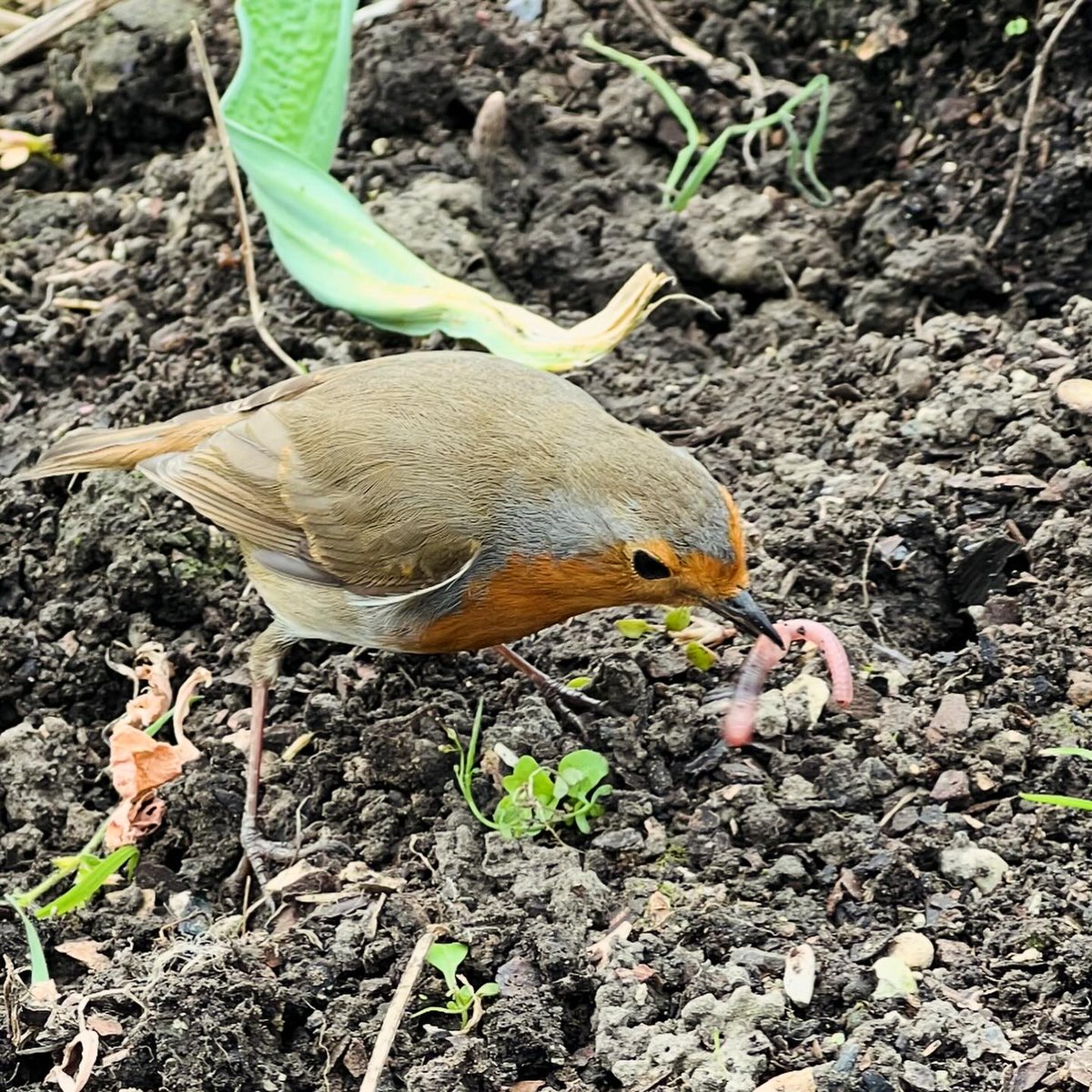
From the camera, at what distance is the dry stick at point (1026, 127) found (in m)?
4.98

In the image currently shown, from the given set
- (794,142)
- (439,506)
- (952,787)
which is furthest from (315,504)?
(794,142)

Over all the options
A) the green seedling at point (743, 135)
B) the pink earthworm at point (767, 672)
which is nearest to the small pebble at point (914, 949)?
the pink earthworm at point (767, 672)

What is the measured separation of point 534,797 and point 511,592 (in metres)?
0.49

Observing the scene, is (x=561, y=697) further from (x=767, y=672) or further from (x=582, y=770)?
(x=767, y=672)

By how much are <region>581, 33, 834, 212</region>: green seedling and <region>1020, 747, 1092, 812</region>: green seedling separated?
237cm

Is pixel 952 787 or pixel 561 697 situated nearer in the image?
pixel 952 787

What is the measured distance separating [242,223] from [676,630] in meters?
2.10

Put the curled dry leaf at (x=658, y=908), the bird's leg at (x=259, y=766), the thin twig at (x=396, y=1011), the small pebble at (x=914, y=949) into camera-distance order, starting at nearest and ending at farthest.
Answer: the thin twig at (x=396, y=1011) < the small pebble at (x=914, y=949) < the curled dry leaf at (x=658, y=908) < the bird's leg at (x=259, y=766)

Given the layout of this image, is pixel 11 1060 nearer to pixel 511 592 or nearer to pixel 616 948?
pixel 616 948

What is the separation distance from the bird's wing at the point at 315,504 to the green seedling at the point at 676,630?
1.93 ft

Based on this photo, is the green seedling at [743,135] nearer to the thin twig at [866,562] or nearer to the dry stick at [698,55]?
the dry stick at [698,55]

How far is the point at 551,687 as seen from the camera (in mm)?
4176

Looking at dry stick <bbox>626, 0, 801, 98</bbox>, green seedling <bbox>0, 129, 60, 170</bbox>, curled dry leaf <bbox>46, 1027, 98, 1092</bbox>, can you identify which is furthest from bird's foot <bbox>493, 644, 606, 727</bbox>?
green seedling <bbox>0, 129, 60, 170</bbox>

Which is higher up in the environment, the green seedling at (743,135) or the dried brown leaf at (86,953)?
the green seedling at (743,135)
